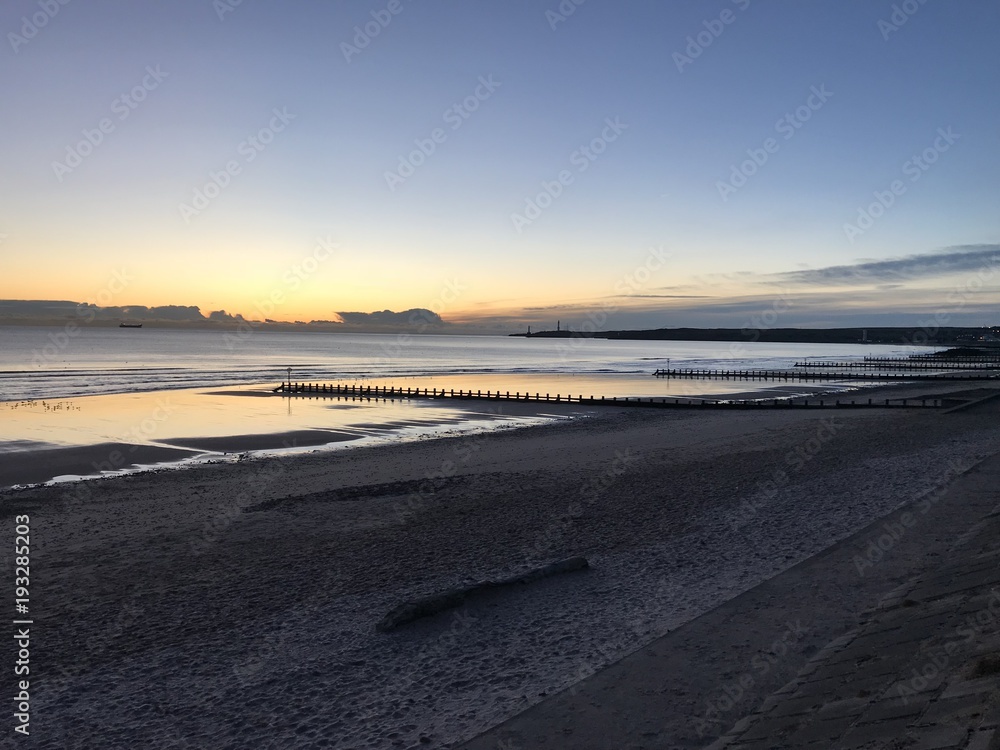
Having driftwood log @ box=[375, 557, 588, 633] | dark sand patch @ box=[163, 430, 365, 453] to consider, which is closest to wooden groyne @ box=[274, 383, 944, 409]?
dark sand patch @ box=[163, 430, 365, 453]

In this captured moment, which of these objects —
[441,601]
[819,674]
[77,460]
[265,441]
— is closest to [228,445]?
[265,441]

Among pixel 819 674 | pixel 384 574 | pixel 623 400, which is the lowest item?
pixel 623 400

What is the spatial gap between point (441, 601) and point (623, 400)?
40.5m

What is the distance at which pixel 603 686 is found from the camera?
7.16 m

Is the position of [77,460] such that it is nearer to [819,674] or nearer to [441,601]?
[441,601]

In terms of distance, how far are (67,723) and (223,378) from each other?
2719 inches

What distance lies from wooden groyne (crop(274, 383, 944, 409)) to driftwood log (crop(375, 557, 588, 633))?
116 feet

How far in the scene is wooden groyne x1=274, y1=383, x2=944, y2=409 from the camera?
136ft

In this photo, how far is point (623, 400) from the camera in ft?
160

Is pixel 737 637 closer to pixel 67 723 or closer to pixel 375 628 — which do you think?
pixel 375 628

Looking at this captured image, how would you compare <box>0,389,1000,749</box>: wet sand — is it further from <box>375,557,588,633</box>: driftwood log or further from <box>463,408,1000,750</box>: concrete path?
<box>463,408,1000,750</box>: concrete path

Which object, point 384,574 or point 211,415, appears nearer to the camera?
point 384,574

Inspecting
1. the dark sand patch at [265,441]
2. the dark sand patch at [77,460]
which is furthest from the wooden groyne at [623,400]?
the dark sand patch at [77,460]

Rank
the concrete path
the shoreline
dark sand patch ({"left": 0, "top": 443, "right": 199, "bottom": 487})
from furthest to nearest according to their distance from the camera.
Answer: the shoreline → dark sand patch ({"left": 0, "top": 443, "right": 199, "bottom": 487}) → the concrete path
